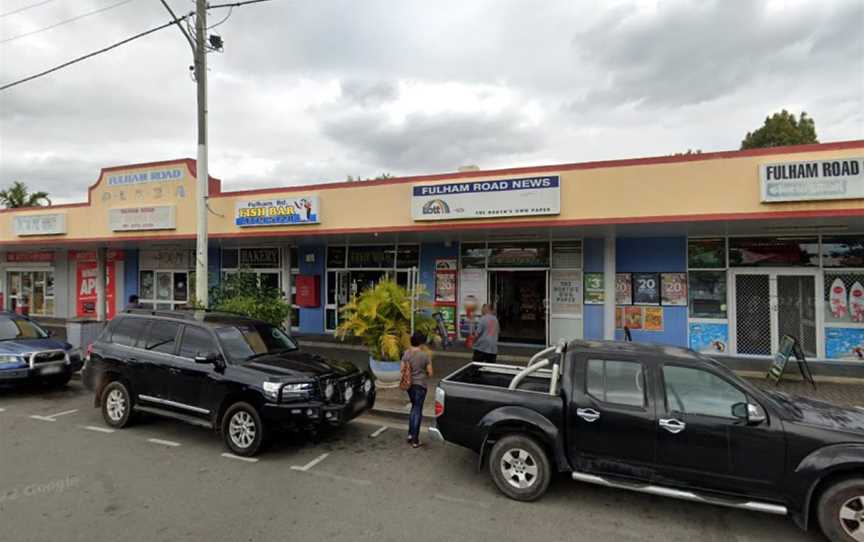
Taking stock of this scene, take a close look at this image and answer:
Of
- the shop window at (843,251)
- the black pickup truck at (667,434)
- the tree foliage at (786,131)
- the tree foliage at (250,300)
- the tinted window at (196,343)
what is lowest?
the black pickup truck at (667,434)

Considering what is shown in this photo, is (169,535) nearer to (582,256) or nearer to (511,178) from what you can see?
(511,178)

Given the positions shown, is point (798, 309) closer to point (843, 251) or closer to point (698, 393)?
point (843, 251)

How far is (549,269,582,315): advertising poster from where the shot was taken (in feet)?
38.7

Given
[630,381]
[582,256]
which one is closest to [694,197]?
[582,256]

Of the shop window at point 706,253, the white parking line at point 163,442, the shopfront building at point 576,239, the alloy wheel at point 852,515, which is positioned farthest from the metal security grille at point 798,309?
the white parking line at point 163,442

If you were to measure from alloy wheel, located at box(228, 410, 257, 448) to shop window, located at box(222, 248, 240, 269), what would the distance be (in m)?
11.3

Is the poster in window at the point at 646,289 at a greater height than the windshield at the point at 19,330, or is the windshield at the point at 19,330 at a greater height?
the poster in window at the point at 646,289

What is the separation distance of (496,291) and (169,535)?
393 inches

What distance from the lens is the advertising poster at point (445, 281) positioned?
13.1 m

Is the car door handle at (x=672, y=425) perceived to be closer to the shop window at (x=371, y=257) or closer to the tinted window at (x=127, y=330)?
the tinted window at (x=127, y=330)

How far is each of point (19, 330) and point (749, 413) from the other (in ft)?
41.0

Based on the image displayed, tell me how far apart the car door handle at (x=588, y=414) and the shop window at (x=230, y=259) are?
46.9 feet

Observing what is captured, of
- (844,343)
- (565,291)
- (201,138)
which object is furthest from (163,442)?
(844,343)

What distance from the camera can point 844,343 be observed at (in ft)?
33.2
